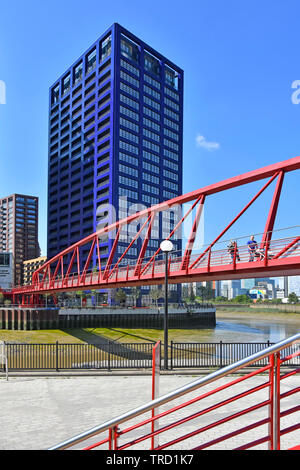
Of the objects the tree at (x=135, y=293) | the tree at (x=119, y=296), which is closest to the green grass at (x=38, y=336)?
the tree at (x=119, y=296)

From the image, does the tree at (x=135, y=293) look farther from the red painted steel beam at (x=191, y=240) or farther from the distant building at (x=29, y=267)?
the distant building at (x=29, y=267)

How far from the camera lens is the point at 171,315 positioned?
70.4m

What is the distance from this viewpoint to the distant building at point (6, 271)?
333 ft

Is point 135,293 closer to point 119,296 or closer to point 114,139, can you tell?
point 119,296

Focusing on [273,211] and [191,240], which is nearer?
[273,211]

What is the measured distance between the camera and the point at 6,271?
340 ft

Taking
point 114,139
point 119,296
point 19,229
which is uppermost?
point 114,139

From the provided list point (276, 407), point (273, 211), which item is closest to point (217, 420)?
point (276, 407)

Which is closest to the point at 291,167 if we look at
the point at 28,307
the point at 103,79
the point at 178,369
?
the point at 178,369

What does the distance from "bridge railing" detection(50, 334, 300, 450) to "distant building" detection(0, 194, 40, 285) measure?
184 meters

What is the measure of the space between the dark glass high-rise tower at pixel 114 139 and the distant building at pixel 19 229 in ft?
210

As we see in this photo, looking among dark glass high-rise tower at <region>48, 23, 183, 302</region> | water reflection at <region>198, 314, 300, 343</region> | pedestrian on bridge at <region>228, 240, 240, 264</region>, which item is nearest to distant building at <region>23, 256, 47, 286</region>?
dark glass high-rise tower at <region>48, 23, 183, 302</region>

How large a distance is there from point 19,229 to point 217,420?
7512 inches

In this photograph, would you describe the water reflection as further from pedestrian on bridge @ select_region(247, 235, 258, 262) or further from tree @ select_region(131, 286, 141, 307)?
tree @ select_region(131, 286, 141, 307)
